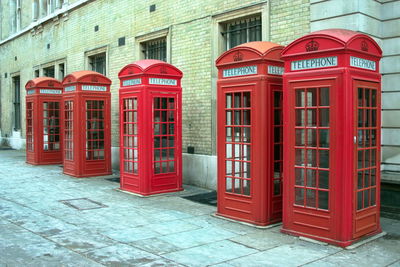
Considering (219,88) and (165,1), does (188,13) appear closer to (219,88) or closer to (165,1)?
(165,1)

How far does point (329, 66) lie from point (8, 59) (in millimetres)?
22037

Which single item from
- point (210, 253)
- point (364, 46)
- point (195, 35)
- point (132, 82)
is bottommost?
point (210, 253)

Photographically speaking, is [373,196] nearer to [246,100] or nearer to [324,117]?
[324,117]

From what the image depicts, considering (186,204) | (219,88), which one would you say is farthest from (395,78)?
(186,204)

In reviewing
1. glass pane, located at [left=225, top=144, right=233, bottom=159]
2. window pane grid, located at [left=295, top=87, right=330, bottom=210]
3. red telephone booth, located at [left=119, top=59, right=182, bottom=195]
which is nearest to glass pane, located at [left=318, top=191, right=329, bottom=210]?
window pane grid, located at [left=295, top=87, right=330, bottom=210]

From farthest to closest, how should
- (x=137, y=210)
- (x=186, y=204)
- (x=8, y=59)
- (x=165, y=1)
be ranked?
1. (x=8, y=59)
2. (x=165, y=1)
3. (x=186, y=204)
4. (x=137, y=210)

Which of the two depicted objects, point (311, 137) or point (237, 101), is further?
point (237, 101)

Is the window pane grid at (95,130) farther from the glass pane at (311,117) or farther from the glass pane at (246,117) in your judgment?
the glass pane at (311,117)

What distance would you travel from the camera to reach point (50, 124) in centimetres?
1485

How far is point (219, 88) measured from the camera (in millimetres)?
7074

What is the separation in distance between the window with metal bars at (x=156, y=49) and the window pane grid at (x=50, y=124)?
14.2 ft

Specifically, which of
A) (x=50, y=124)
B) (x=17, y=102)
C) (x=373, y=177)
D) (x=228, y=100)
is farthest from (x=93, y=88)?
(x=17, y=102)

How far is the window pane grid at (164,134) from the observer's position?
30.2 ft

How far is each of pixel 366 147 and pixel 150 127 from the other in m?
4.64
